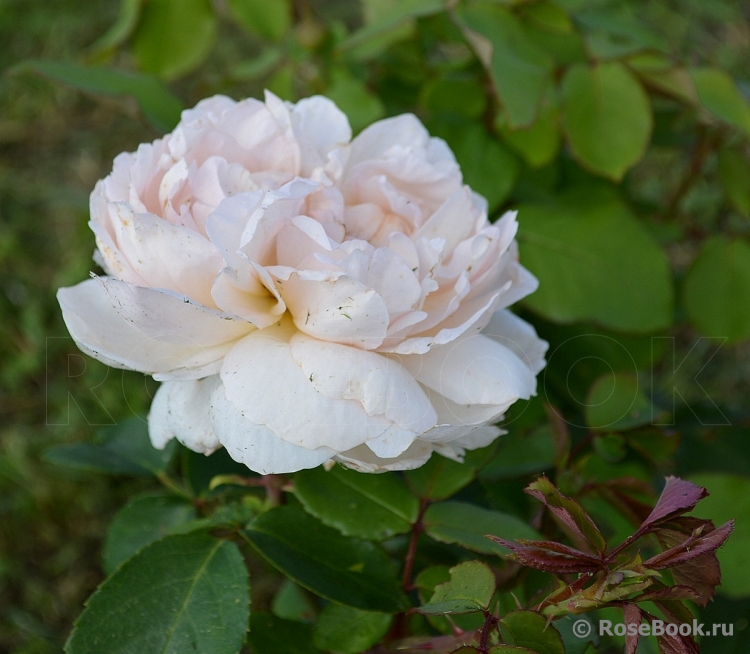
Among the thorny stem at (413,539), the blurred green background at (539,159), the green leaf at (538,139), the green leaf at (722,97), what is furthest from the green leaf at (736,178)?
the thorny stem at (413,539)

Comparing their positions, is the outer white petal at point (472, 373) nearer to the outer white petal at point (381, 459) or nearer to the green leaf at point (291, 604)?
the outer white petal at point (381, 459)

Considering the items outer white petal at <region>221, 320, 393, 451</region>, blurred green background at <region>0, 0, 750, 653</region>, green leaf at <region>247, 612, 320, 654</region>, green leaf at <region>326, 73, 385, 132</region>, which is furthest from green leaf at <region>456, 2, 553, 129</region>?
green leaf at <region>247, 612, 320, 654</region>

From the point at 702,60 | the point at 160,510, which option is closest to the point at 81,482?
the point at 160,510

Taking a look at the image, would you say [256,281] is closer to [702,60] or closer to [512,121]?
[512,121]

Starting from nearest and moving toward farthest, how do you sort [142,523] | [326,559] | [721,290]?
[326,559], [142,523], [721,290]

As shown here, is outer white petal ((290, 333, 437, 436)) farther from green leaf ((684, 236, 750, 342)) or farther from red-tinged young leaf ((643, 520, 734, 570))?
green leaf ((684, 236, 750, 342))

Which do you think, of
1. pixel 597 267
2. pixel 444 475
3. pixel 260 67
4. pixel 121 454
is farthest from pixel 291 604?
pixel 260 67

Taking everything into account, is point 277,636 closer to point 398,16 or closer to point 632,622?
point 632,622
